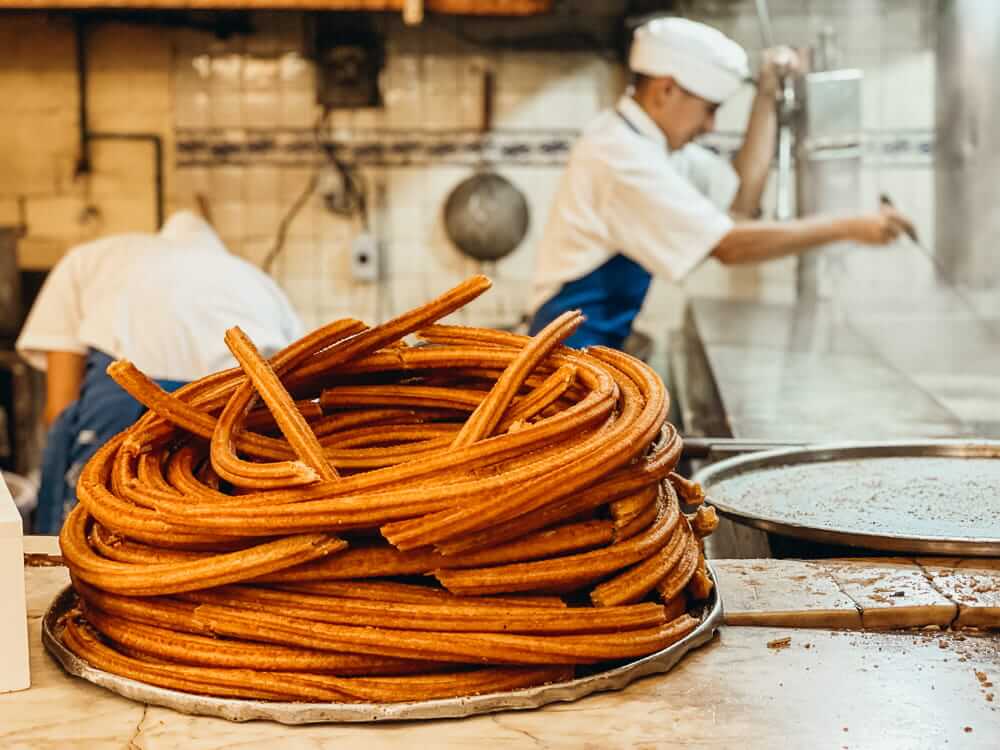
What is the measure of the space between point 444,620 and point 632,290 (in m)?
2.66

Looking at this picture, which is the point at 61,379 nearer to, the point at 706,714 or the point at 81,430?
the point at 81,430

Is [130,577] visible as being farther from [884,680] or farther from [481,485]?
[884,680]

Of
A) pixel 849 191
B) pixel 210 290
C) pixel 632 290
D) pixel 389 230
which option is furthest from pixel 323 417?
pixel 389 230

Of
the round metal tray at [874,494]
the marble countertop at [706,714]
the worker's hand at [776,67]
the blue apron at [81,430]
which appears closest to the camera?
the marble countertop at [706,714]

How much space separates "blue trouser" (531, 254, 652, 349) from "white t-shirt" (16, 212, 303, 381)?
81cm

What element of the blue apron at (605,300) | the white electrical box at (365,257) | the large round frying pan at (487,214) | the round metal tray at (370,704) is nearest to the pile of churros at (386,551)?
the round metal tray at (370,704)

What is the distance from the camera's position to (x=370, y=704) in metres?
1.19

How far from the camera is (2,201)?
5.87 m

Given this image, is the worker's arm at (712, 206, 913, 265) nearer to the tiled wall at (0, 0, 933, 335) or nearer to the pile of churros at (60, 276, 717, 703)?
the tiled wall at (0, 0, 933, 335)

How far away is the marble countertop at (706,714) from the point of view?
3.77 ft

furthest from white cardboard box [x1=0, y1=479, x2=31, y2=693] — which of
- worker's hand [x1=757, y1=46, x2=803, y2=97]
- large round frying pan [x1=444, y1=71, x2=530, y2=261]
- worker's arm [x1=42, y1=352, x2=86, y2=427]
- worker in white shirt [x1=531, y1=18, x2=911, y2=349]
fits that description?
large round frying pan [x1=444, y1=71, x2=530, y2=261]

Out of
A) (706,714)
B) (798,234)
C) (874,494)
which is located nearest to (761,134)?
(798,234)

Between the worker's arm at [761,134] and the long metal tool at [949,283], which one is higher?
the worker's arm at [761,134]

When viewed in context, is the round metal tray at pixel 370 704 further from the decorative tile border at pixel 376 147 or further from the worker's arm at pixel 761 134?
the decorative tile border at pixel 376 147
